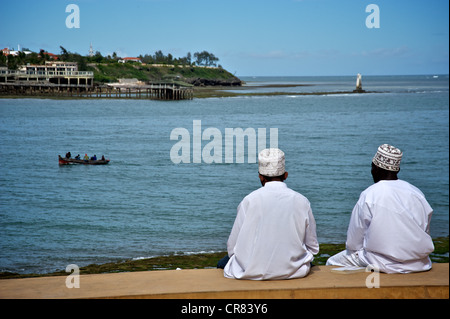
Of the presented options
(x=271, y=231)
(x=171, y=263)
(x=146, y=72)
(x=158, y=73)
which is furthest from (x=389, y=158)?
(x=158, y=73)

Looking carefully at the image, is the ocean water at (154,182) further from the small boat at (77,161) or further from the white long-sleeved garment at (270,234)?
the white long-sleeved garment at (270,234)

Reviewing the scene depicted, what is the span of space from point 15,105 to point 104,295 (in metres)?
67.8

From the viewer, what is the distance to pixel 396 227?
3521mm

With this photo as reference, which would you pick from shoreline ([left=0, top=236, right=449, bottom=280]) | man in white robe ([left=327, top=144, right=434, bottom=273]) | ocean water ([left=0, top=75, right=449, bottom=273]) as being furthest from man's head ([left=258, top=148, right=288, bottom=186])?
ocean water ([left=0, top=75, right=449, bottom=273])

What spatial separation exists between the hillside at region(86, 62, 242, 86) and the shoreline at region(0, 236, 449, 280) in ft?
305

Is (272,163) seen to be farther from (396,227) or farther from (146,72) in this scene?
(146,72)

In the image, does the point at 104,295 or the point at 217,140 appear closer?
the point at 104,295

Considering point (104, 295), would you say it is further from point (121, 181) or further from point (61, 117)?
point (61, 117)

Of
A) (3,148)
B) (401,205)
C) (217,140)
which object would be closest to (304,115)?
(217,140)

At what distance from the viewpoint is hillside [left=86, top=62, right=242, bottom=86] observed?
10990cm

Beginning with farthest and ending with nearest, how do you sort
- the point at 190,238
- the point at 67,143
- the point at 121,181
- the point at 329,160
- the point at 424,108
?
the point at 424,108, the point at 67,143, the point at 329,160, the point at 121,181, the point at 190,238

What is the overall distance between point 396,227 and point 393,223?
0.12 feet

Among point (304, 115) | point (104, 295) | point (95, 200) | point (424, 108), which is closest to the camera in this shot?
point (104, 295)

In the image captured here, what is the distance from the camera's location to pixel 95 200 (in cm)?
1973
